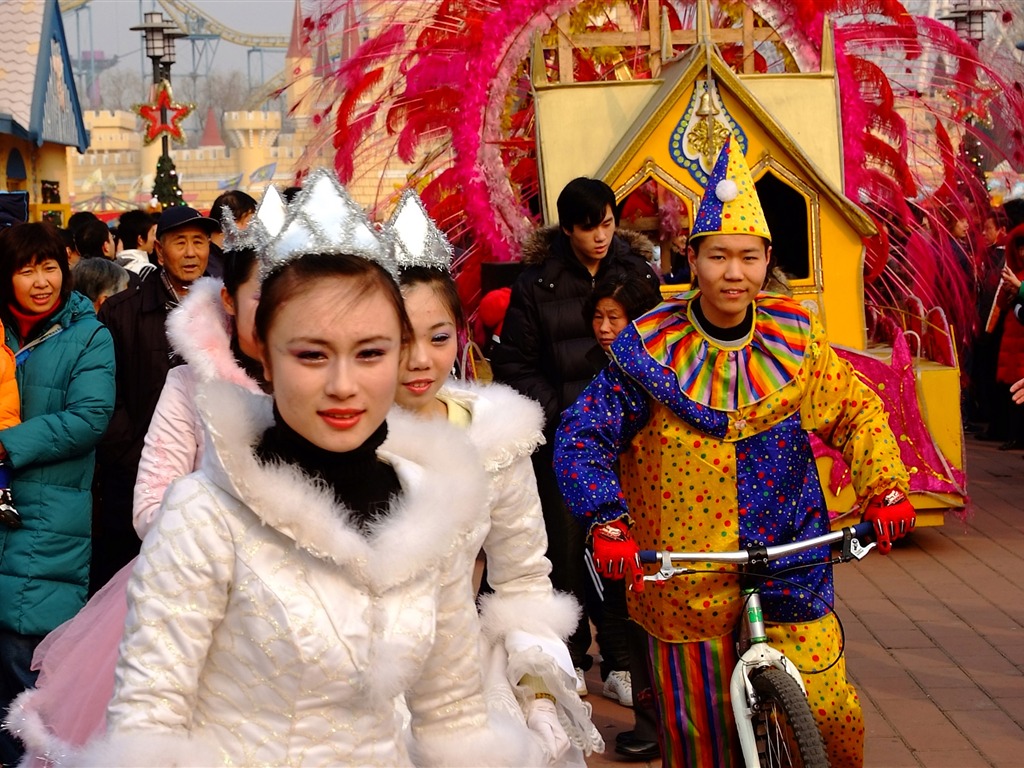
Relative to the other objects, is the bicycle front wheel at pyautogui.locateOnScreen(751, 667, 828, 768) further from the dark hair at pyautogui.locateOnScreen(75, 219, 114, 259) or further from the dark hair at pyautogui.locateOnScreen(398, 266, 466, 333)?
the dark hair at pyautogui.locateOnScreen(75, 219, 114, 259)

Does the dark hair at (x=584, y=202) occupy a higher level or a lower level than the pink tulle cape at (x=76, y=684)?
Result: higher

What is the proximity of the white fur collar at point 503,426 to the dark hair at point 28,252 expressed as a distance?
2.39 m

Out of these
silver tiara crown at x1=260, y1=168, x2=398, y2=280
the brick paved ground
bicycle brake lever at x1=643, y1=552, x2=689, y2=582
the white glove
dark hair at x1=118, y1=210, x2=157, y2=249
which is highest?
silver tiara crown at x1=260, y1=168, x2=398, y2=280

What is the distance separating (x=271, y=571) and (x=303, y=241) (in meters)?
0.48

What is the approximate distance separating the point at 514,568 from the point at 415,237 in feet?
2.69

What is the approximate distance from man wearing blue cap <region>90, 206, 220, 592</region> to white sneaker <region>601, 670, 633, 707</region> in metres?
1.92

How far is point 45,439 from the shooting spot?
5055mm

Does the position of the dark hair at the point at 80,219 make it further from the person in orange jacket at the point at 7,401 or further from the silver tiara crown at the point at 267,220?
the silver tiara crown at the point at 267,220

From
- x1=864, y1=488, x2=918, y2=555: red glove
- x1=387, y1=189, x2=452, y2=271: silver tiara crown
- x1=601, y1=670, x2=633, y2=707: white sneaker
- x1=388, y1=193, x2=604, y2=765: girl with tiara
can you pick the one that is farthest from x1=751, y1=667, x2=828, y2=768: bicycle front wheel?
x1=601, y1=670, x2=633, y2=707: white sneaker

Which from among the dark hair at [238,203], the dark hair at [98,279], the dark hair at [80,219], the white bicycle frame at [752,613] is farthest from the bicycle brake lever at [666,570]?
the dark hair at [80,219]

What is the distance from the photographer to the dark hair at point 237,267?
3.66 metres

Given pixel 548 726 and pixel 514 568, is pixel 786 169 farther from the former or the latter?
pixel 548 726

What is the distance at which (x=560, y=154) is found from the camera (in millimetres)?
8562

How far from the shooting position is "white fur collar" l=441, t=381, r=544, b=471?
301 cm
